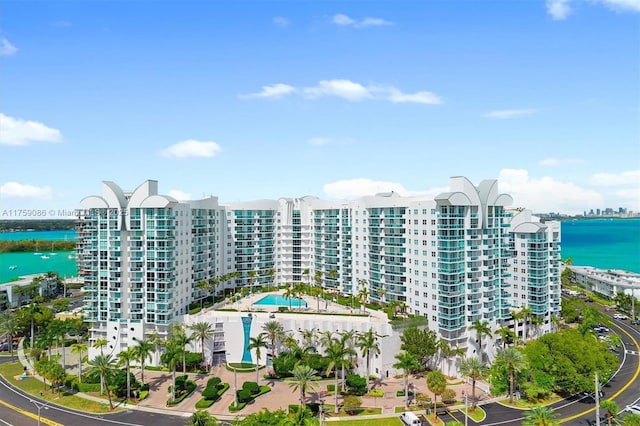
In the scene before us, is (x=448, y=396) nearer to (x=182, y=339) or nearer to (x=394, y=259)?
(x=394, y=259)

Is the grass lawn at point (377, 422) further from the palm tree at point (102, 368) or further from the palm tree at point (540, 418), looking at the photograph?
the palm tree at point (102, 368)

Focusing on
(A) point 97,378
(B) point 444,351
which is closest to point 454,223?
(B) point 444,351

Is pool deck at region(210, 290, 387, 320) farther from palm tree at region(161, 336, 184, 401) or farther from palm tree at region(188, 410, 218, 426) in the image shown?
palm tree at region(188, 410, 218, 426)

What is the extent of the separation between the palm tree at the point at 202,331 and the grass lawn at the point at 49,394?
58.5 ft

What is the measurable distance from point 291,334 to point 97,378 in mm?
33228

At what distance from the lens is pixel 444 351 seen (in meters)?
72.4

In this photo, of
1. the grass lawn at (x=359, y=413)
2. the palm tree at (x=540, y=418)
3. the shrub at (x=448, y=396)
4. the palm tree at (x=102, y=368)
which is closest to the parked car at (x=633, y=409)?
the palm tree at (x=540, y=418)

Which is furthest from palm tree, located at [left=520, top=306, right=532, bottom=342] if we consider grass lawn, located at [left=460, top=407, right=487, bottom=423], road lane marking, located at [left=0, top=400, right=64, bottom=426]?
road lane marking, located at [left=0, top=400, right=64, bottom=426]

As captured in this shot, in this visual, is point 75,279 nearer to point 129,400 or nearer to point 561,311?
point 129,400

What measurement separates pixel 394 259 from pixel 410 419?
3829 cm

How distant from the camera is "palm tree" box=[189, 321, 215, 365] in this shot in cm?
7575

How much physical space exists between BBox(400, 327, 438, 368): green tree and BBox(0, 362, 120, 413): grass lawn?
154 feet

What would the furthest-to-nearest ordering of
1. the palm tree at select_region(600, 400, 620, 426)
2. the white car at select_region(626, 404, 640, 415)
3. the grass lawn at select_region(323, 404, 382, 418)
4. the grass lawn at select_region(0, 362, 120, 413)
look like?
the grass lawn at select_region(0, 362, 120, 413) < the grass lawn at select_region(323, 404, 382, 418) < the white car at select_region(626, 404, 640, 415) < the palm tree at select_region(600, 400, 620, 426)

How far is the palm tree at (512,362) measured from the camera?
61.7m
